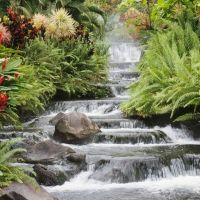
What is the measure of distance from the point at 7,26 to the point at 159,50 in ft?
11.1

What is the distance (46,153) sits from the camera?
27.1 ft

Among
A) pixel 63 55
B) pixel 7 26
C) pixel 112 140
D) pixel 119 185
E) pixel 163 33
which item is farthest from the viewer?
pixel 63 55

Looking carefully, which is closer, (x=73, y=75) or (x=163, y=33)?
(x=163, y=33)

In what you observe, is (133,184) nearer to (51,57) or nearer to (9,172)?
(9,172)

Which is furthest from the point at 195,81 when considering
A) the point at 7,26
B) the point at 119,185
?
the point at 7,26

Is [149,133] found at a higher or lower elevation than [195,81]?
lower

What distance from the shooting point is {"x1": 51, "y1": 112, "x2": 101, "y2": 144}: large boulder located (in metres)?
9.69

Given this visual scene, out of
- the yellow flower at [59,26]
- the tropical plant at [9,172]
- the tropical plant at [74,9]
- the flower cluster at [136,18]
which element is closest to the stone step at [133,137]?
the tropical plant at [9,172]

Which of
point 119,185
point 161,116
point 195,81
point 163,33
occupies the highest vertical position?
point 163,33

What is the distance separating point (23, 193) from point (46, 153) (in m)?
2.17

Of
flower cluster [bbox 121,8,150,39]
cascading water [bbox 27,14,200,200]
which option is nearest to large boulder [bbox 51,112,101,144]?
cascading water [bbox 27,14,200,200]

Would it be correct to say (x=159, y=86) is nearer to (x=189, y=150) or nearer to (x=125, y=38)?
(x=189, y=150)

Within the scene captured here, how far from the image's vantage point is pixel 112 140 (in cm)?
962

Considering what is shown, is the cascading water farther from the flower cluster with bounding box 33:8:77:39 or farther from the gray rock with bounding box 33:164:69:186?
the flower cluster with bounding box 33:8:77:39
